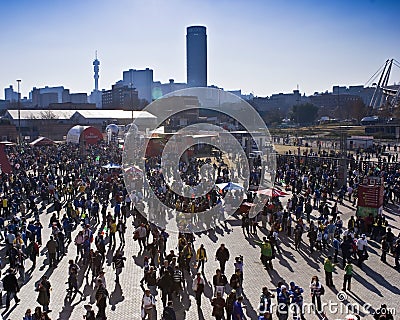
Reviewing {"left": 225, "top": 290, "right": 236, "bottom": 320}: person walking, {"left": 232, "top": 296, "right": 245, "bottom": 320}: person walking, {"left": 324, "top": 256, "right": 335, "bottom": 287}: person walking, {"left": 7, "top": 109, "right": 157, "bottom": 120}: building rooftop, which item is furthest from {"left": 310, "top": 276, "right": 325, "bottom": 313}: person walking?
{"left": 7, "top": 109, "right": 157, "bottom": 120}: building rooftop

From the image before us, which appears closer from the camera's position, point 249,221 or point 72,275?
point 72,275

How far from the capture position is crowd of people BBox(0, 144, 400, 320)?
10602 millimetres

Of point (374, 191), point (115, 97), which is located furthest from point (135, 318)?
point (115, 97)

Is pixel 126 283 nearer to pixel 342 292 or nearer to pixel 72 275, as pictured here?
pixel 72 275

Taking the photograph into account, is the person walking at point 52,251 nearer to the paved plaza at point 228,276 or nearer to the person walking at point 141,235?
the paved plaza at point 228,276

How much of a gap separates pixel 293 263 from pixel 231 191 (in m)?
7.97

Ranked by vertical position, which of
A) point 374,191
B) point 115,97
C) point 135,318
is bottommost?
point 135,318

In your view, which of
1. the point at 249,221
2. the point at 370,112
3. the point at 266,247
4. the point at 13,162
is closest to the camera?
the point at 266,247

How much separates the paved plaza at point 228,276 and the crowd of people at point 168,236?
0.71ft

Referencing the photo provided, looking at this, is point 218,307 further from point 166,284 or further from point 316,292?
point 316,292

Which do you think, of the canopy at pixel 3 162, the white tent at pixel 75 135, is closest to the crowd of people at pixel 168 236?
the canopy at pixel 3 162

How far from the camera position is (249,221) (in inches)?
708

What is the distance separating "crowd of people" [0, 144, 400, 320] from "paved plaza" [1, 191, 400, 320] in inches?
8.5

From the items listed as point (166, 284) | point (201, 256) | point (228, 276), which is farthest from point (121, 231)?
point (166, 284)
